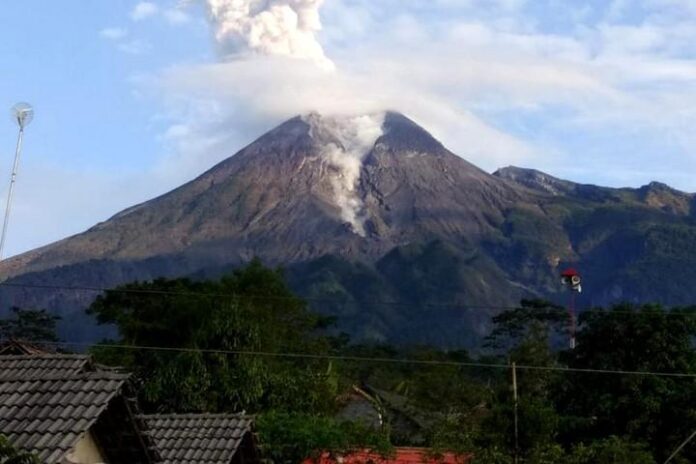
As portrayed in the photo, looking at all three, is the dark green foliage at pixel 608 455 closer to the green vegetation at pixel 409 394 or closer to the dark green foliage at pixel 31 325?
the green vegetation at pixel 409 394

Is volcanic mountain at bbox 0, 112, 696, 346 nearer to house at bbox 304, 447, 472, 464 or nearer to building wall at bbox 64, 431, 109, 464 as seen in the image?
house at bbox 304, 447, 472, 464

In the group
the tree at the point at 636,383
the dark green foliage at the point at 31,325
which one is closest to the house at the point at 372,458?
the tree at the point at 636,383

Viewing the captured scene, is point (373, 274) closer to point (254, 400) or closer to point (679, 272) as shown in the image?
point (679, 272)

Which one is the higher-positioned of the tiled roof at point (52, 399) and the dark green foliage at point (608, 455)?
the tiled roof at point (52, 399)

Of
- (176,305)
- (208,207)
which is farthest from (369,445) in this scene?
(208,207)

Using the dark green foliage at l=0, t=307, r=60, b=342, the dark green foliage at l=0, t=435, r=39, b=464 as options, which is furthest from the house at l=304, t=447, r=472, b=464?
the dark green foliage at l=0, t=307, r=60, b=342

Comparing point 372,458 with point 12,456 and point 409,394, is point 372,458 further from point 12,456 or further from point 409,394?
point 409,394
